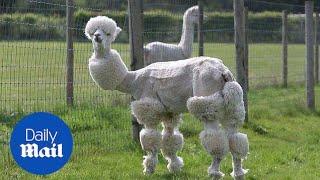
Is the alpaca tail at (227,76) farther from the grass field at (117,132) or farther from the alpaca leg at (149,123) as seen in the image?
the grass field at (117,132)

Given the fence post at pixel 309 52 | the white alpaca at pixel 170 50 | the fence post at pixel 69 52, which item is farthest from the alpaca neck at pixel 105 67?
the fence post at pixel 309 52

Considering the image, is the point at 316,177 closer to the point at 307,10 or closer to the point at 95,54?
the point at 95,54

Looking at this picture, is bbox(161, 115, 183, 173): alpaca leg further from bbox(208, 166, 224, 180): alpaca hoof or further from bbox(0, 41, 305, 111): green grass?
bbox(0, 41, 305, 111): green grass

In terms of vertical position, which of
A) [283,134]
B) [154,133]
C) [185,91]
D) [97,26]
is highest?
[97,26]

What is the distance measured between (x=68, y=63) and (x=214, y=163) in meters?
4.82

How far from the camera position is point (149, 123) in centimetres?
728

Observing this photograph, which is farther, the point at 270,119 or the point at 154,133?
the point at 270,119

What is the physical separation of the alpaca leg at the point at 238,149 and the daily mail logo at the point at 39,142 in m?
1.86

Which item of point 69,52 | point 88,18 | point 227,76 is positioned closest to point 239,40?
point 88,18

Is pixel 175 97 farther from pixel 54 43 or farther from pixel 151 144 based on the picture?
pixel 54 43

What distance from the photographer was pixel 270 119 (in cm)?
1224

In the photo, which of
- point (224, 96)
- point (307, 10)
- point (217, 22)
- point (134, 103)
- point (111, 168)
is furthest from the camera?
point (217, 22)

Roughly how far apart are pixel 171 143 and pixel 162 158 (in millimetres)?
895

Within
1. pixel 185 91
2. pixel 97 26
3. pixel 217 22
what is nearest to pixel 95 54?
pixel 97 26
